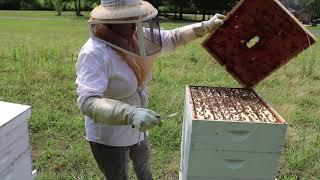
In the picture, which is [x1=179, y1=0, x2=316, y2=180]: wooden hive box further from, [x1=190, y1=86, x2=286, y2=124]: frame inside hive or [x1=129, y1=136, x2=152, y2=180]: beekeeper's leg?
[x1=129, y1=136, x2=152, y2=180]: beekeeper's leg

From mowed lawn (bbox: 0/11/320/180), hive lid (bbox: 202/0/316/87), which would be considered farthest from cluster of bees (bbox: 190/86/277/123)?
mowed lawn (bbox: 0/11/320/180)

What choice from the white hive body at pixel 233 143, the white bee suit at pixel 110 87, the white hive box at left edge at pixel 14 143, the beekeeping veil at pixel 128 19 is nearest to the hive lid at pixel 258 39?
the white bee suit at pixel 110 87

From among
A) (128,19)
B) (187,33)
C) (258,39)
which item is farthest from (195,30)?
(128,19)

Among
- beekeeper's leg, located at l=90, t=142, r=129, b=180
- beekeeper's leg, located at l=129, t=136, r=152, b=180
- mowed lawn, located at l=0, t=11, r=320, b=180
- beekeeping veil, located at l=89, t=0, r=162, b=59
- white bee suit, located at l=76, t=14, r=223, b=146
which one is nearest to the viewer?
white bee suit, located at l=76, t=14, r=223, b=146

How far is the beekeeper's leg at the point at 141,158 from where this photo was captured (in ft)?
9.50

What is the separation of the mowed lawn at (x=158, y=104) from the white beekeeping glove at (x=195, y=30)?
5.09 ft

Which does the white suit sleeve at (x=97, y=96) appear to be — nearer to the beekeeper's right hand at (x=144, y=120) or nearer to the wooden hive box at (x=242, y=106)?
the beekeeper's right hand at (x=144, y=120)

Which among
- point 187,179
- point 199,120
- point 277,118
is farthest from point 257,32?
point 187,179

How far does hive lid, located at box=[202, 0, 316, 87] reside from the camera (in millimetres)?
2754

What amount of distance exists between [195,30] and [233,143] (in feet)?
2.85

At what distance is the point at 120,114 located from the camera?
2023 mm

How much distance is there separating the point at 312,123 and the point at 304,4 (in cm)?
5324

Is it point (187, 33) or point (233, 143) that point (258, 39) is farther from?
point (233, 143)

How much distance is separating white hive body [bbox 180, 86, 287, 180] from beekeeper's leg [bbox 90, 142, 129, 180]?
0.42 m
